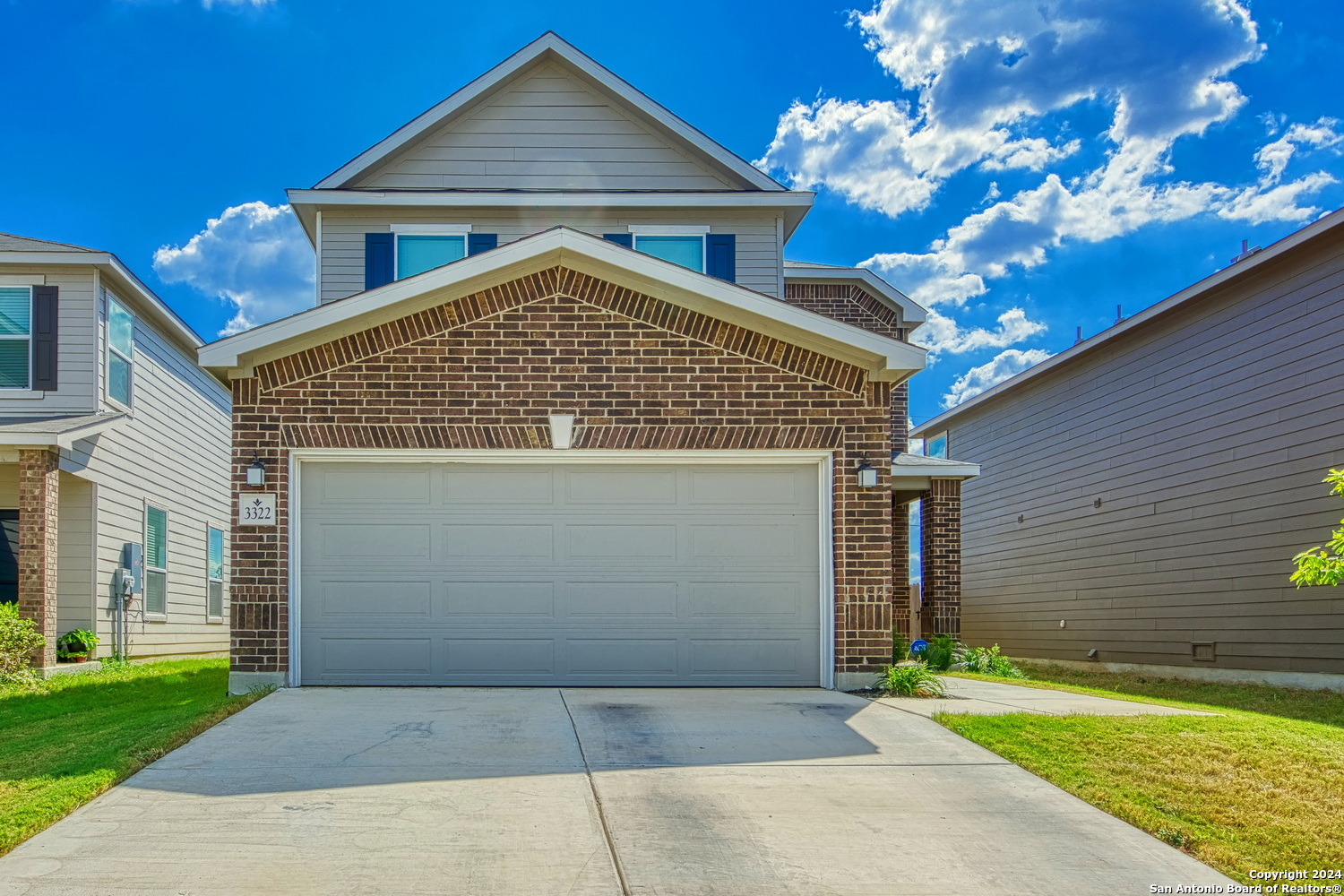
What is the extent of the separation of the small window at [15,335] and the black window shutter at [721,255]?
30.9 feet

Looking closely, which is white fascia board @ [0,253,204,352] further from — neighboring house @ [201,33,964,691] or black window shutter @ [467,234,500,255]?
neighboring house @ [201,33,964,691]

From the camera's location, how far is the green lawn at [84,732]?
659 cm

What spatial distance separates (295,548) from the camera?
428 inches

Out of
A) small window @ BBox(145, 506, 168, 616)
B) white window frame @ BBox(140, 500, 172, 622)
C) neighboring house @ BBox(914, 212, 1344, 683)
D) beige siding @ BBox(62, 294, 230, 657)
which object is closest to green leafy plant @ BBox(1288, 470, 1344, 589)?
neighboring house @ BBox(914, 212, 1344, 683)

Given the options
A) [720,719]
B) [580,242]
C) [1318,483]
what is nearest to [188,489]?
Answer: [580,242]

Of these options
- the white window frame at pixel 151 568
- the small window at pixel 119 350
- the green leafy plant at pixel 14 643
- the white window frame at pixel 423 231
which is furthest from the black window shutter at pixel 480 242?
the white window frame at pixel 151 568

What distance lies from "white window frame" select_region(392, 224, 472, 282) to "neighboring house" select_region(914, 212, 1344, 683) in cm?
1021

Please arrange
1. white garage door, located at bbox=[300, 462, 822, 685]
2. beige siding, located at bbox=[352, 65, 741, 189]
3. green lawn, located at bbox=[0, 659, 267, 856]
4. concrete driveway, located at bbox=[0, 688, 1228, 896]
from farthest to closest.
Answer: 1. beige siding, located at bbox=[352, 65, 741, 189]
2. white garage door, located at bbox=[300, 462, 822, 685]
3. green lawn, located at bbox=[0, 659, 267, 856]
4. concrete driveway, located at bbox=[0, 688, 1228, 896]

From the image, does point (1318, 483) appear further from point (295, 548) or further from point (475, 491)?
point (295, 548)

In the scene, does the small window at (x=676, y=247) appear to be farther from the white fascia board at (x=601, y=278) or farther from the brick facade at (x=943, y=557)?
the brick facade at (x=943, y=557)

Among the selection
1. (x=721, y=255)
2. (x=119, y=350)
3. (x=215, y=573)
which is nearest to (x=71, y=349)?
(x=119, y=350)

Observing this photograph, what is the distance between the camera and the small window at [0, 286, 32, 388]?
1583 centimetres

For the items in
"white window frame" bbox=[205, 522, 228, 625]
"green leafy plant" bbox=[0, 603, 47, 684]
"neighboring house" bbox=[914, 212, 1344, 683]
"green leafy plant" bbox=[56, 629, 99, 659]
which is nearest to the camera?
"green leafy plant" bbox=[0, 603, 47, 684]

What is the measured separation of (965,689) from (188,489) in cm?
1483
